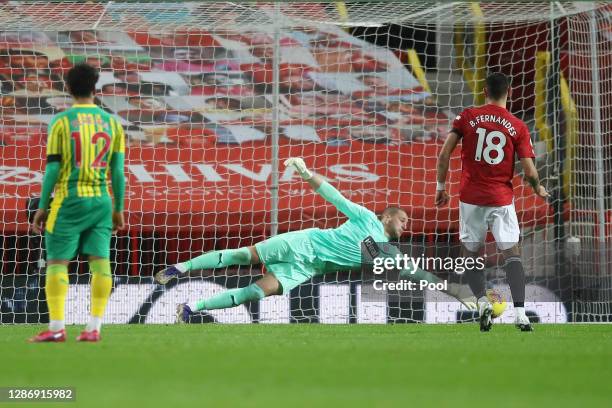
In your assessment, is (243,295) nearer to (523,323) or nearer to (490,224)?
(490,224)

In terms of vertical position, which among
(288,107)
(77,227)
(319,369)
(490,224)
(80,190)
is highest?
(288,107)

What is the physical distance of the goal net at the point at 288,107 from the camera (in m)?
13.5

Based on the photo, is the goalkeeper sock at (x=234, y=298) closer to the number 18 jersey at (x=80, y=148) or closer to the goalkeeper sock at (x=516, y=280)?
the goalkeeper sock at (x=516, y=280)

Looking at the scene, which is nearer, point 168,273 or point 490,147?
point 490,147

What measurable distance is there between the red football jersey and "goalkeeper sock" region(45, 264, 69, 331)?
11.2 ft

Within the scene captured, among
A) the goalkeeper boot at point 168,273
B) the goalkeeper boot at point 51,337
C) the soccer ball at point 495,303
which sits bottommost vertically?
the goalkeeper boot at point 51,337

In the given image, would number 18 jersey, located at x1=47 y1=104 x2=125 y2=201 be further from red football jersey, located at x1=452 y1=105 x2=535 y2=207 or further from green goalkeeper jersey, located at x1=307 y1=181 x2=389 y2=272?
green goalkeeper jersey, located at x1=307 y1=181 x2=389 y2=272

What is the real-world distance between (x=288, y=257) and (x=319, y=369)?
4.83m

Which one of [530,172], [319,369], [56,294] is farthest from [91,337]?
[530,172]

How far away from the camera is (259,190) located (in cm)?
1492

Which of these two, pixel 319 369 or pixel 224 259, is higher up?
pixel 224 259

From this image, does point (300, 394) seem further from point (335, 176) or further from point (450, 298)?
point (335, 176)

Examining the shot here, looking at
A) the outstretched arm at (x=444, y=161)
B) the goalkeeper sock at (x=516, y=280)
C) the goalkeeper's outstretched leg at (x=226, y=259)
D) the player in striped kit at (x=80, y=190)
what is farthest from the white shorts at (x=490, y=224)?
the player in striped kit at (x=80, y=190)

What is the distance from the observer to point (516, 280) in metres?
9.34
